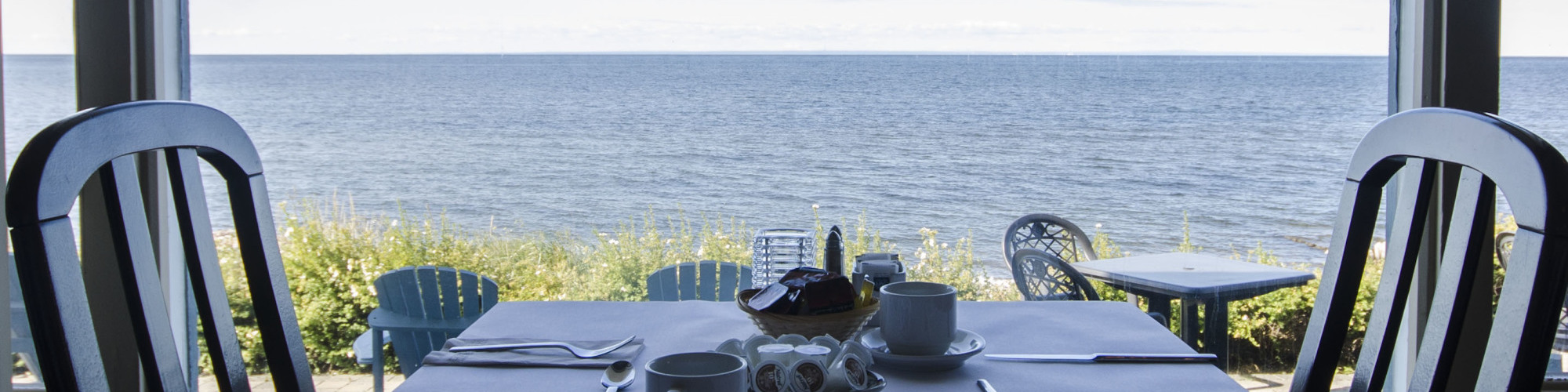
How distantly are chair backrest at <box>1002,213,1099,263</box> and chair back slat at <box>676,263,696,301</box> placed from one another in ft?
2.39

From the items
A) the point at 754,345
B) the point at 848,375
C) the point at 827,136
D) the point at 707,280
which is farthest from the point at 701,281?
the point at 827,136

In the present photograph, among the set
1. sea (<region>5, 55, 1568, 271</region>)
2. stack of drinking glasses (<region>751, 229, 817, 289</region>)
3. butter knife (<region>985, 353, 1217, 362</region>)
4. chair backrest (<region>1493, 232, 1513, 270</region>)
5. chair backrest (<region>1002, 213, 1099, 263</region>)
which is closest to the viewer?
butter knife (<region>985, 353, 1217, 362</region>)

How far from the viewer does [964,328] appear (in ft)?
3.92

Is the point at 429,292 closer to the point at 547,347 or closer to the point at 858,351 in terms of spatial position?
the point at 547,347

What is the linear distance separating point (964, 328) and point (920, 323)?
0.22 meters

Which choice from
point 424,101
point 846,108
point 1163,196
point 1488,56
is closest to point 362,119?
point 424,101

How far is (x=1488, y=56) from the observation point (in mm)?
1646

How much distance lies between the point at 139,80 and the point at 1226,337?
2.23m

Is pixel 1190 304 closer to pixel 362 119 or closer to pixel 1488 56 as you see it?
pixel 1488 56

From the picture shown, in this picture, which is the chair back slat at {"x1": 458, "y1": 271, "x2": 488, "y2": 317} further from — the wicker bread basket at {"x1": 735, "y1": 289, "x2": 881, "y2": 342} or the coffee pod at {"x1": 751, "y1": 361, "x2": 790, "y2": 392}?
the coffee pod at {"x1": 751, "y1": 361, "x2": 790, "y2": 392}

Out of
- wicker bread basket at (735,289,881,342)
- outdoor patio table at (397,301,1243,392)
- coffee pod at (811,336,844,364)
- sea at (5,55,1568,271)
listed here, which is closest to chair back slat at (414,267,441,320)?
outdoor patio table at (397,301,1243,392)

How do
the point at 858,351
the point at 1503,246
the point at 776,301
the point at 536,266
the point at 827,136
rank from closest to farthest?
the point at 858,351 → the point at 776,301 → the point at 1503,246 → the point at 536,266 → the point at 827,136

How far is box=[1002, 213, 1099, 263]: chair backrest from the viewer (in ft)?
7.25

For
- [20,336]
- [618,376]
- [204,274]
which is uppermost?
[204,274]
